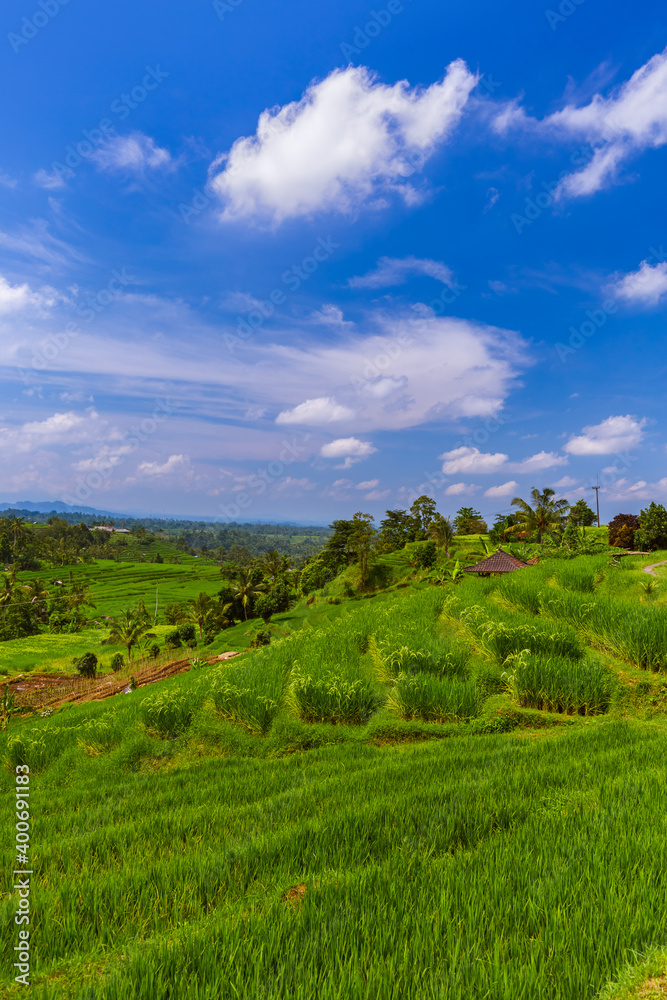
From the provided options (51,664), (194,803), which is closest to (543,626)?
(194,803)

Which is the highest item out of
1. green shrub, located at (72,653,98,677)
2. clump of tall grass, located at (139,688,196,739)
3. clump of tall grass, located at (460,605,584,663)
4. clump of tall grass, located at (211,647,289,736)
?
clump of tall grass, located at (460,605,584,663)

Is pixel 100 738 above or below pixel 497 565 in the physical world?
below

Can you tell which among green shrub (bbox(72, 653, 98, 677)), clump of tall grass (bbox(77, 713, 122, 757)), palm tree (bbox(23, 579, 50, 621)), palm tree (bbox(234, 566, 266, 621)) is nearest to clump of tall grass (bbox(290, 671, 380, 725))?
clump of tall grass (bbox(77, 713, 122, 757))

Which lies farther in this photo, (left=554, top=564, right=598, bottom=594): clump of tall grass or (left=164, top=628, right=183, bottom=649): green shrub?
(left=164, top=628, right=183, bottom=649): green shrub

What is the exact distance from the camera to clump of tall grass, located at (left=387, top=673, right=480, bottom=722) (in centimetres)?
763

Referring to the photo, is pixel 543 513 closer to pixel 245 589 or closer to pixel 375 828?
pixel 245 589

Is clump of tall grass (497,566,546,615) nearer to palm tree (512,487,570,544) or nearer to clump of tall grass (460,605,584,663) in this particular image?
clump of tall grass (460,605,584,663)

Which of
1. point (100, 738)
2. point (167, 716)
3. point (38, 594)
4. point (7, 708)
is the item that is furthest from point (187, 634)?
point (167, 716)

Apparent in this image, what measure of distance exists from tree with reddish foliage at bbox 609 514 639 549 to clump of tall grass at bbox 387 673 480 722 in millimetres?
52950

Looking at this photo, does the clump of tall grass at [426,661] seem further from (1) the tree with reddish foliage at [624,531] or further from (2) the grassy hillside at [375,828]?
(1) the tree with reddish foliage at [624,531]

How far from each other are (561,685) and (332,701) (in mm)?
3810

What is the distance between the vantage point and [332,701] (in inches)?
320

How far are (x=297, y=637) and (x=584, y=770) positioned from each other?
7976 millimetres

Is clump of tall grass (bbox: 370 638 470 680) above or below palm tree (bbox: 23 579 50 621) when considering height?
above
